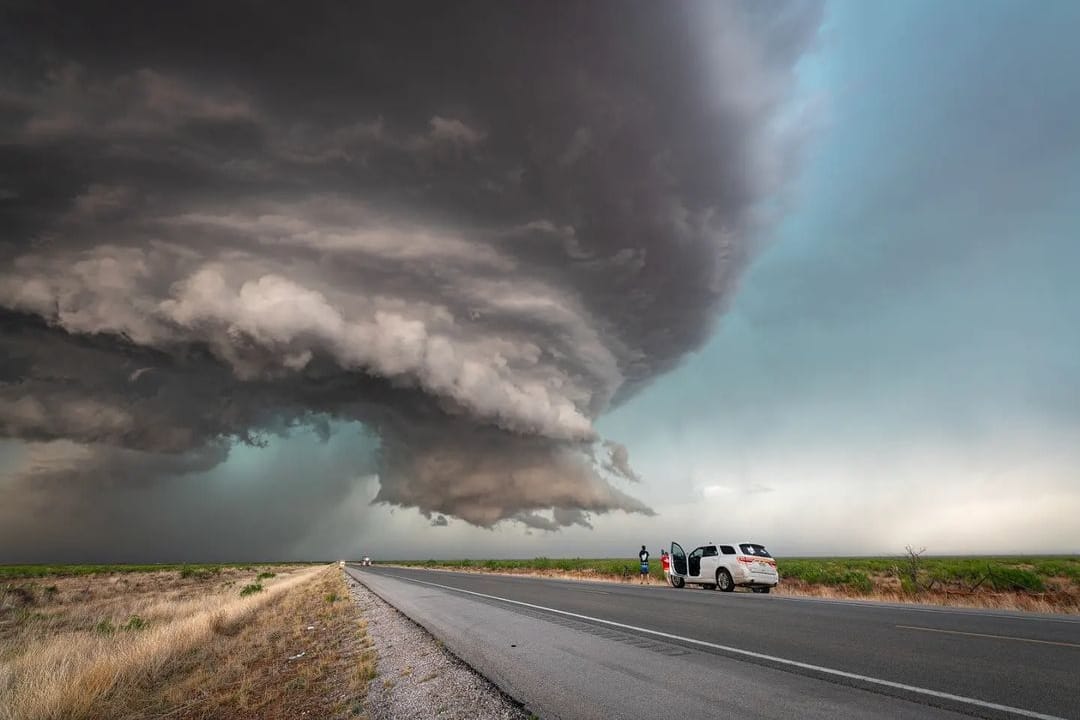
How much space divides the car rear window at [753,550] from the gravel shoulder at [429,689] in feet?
47.0

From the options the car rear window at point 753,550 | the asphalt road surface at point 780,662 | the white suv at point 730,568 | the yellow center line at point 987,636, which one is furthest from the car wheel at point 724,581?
the yellow center line at point 987,636

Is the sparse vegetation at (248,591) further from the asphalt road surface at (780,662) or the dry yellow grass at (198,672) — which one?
the asphalt road surface at (780,662)

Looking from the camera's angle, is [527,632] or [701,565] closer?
[527,632]

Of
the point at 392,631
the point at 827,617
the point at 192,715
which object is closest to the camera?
the point at 192,715

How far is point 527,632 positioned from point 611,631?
5.50 ft

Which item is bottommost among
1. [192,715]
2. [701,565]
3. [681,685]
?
[192,715]

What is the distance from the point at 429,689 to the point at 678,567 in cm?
1942

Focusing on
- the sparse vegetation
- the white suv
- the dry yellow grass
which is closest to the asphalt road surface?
the dry yellow grass

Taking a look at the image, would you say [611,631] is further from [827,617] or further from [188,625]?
[188,625]

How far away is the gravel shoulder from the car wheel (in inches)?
554

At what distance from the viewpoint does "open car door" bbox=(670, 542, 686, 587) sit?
78.9 ft

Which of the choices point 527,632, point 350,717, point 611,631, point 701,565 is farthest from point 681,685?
point 701,565

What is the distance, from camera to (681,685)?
20.8 feet

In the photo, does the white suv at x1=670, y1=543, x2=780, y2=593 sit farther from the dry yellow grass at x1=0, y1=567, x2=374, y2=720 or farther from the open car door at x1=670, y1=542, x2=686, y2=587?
the dry yellow grass at x1=0, y1=567, x2=374, y2=720
